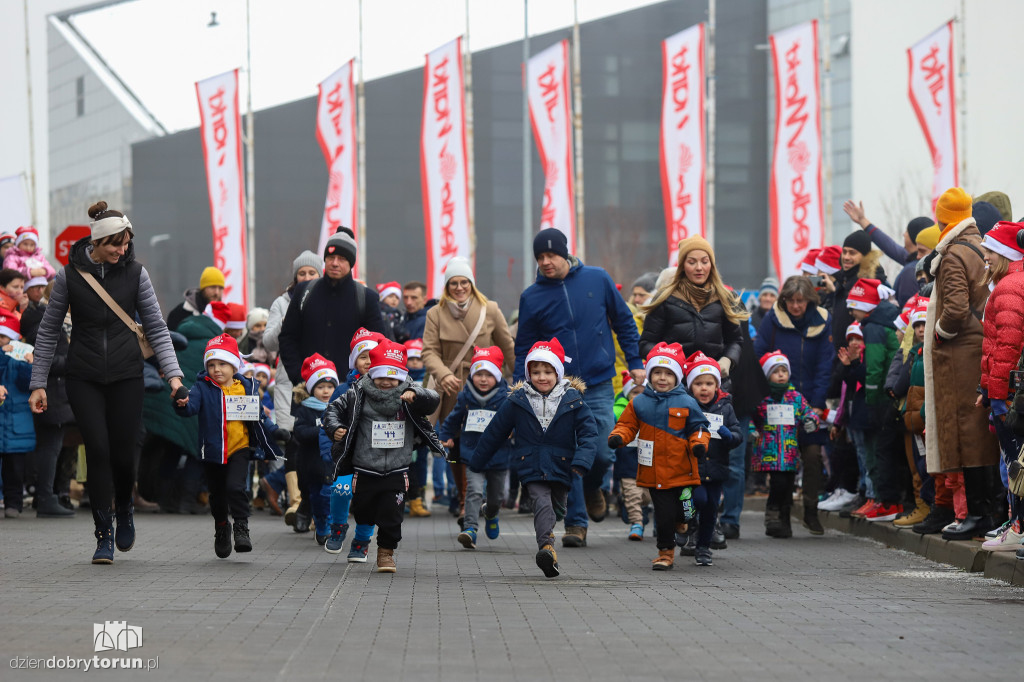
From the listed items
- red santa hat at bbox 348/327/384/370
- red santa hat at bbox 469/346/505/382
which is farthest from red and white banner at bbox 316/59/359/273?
red santa hat at bbox 348/327/384/370

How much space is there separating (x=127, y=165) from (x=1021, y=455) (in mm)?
47871

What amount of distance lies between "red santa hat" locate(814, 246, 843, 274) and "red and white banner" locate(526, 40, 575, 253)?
13237 mm

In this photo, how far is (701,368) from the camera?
11328 millimetres

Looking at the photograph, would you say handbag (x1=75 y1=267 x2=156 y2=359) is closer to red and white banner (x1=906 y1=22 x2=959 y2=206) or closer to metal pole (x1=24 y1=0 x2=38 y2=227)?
red and white banner (x1=906 y1=22 x2=959 y2=206)

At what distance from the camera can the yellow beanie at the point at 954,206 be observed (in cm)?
1180

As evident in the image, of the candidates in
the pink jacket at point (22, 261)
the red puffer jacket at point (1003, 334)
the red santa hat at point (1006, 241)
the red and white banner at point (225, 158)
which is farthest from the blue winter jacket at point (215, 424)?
the red and white banner at point (225, 158)

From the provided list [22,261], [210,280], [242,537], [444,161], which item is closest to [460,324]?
[210,280]

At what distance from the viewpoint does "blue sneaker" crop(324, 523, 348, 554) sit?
35.5 feet

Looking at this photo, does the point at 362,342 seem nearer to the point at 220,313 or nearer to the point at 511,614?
the point at 511,614

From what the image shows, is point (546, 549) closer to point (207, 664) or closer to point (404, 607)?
point (404, 607)

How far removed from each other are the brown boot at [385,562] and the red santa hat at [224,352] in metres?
2.01

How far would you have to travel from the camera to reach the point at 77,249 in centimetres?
1005

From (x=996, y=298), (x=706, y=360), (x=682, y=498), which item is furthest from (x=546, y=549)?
(x=996, y=298)

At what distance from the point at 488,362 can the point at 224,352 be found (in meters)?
2.72
